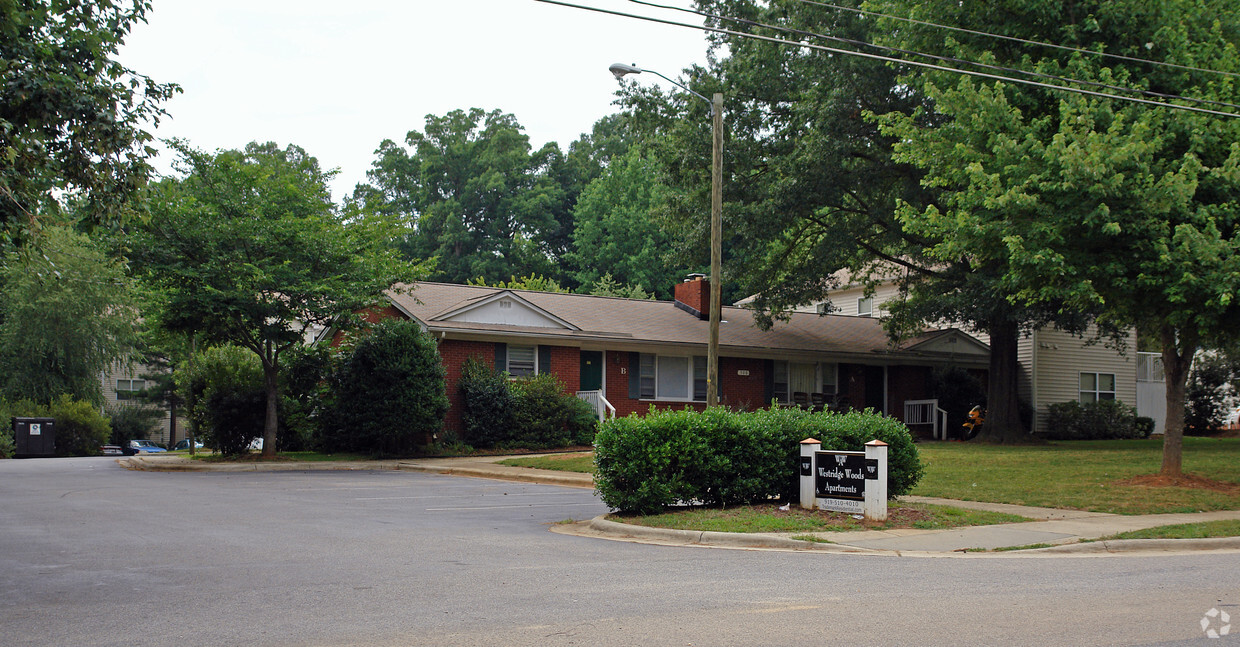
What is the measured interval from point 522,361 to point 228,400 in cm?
806

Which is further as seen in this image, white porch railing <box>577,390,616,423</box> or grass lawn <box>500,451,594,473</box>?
white porch railing <box>577,390,616,423</box>

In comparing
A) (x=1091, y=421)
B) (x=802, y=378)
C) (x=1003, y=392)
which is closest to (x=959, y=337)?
(x=1091, y=421)

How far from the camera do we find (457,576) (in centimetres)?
900

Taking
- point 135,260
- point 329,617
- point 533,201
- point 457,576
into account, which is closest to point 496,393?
point 135,260

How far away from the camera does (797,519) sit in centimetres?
1266

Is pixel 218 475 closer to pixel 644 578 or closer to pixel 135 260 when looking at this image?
pixel 135 260

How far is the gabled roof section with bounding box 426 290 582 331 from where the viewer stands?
92.5 feet

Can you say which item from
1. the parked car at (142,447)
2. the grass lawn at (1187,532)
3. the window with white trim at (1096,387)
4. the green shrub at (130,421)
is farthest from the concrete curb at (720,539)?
the green shrub at (130,421)

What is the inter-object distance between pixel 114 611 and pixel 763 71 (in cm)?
2532

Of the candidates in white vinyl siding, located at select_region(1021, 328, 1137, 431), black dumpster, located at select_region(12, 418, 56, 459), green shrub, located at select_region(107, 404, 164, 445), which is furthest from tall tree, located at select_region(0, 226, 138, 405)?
white vinyl siding, located at select_region(1021, 328, 1137, 431)

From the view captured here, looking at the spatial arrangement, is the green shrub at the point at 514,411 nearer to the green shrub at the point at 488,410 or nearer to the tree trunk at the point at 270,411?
the green shrub at the point at 488,410

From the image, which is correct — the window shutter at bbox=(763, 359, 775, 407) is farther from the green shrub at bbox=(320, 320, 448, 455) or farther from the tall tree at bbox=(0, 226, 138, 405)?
the tall tree at bbox=(0, 226, 138, 405)

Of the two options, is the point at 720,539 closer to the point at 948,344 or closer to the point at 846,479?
the point at 846,479

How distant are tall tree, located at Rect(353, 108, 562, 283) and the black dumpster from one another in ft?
101
